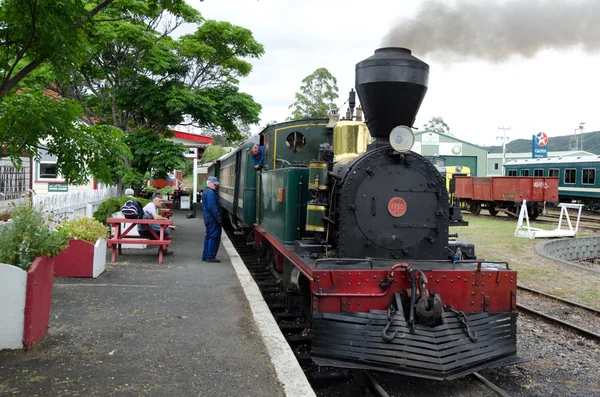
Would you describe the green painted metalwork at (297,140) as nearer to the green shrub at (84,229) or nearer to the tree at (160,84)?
the green shrub at (84,229)

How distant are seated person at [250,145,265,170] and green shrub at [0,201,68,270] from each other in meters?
4.33

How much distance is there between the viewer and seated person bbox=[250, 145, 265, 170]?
28.9 feet

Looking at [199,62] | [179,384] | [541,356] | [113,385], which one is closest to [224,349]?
[179,384]

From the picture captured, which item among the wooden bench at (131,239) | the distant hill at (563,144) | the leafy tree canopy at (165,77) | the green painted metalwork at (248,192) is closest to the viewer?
the wooden bench at (131,239)

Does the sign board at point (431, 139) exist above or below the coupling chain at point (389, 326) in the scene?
above

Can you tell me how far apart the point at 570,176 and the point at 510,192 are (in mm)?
8156

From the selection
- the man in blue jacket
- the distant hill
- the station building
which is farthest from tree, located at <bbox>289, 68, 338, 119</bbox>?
the distant hill

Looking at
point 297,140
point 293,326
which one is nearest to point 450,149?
point 297,140

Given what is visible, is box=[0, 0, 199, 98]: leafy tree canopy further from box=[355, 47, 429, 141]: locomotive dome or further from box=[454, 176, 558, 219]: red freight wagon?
box=[454, 176, 558, 219]: red freight wagon

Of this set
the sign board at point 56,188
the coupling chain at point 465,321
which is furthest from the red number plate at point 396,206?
the sign board at point 56,188

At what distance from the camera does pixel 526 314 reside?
24.1 ft

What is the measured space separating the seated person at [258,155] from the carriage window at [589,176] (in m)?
23.5

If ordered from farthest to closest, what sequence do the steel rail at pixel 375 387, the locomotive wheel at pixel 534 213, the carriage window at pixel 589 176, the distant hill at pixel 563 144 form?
the distant hill at pixel 563 144, the carriage window at pixel 589 176, the locomotive wheel at pixel 534 213, the steel rail at pixel 375 387

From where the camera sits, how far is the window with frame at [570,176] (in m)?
27.9
